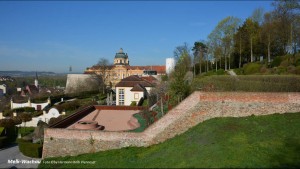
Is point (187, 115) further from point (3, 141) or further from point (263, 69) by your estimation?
point (263, 69)

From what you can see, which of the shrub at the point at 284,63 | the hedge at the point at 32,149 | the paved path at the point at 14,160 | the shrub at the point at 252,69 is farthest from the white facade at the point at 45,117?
the shrub at the point at 284,63

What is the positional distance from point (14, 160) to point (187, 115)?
38.9 feet

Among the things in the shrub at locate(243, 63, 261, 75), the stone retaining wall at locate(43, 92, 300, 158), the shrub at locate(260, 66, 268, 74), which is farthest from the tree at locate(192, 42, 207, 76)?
the stone retaining wall at locate(43, 92, 300, 158)

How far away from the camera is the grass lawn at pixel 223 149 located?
948 cm

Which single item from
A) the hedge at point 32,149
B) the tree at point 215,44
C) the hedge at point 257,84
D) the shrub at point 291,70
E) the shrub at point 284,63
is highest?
the tree at point 215,44

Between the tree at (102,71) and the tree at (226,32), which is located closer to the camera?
the tree at (226,32)

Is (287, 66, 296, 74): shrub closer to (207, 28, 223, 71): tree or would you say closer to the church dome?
(207, 28, 223, 71): tree

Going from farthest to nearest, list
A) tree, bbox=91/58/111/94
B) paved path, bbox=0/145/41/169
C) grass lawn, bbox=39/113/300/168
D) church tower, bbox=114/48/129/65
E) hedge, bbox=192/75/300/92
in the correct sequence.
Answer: church tower, bbox=114/48/129/65
tree, bbox=91/58/111/94
paved path, bbox=0/145/41/169
hedge, bbox=192/75/300/92
grass lawn, bbox=39/113/300/168

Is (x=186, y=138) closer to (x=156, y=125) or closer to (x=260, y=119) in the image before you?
(x=156, y=125)

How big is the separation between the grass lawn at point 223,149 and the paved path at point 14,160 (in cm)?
185

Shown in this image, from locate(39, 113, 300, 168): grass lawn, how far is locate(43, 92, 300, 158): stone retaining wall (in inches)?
17.9

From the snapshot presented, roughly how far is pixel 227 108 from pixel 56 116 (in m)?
21.1

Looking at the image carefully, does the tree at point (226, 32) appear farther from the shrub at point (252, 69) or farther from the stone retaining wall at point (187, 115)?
the stone retaining wall at point (187, 115)

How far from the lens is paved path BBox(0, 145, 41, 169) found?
1555 centimetres
